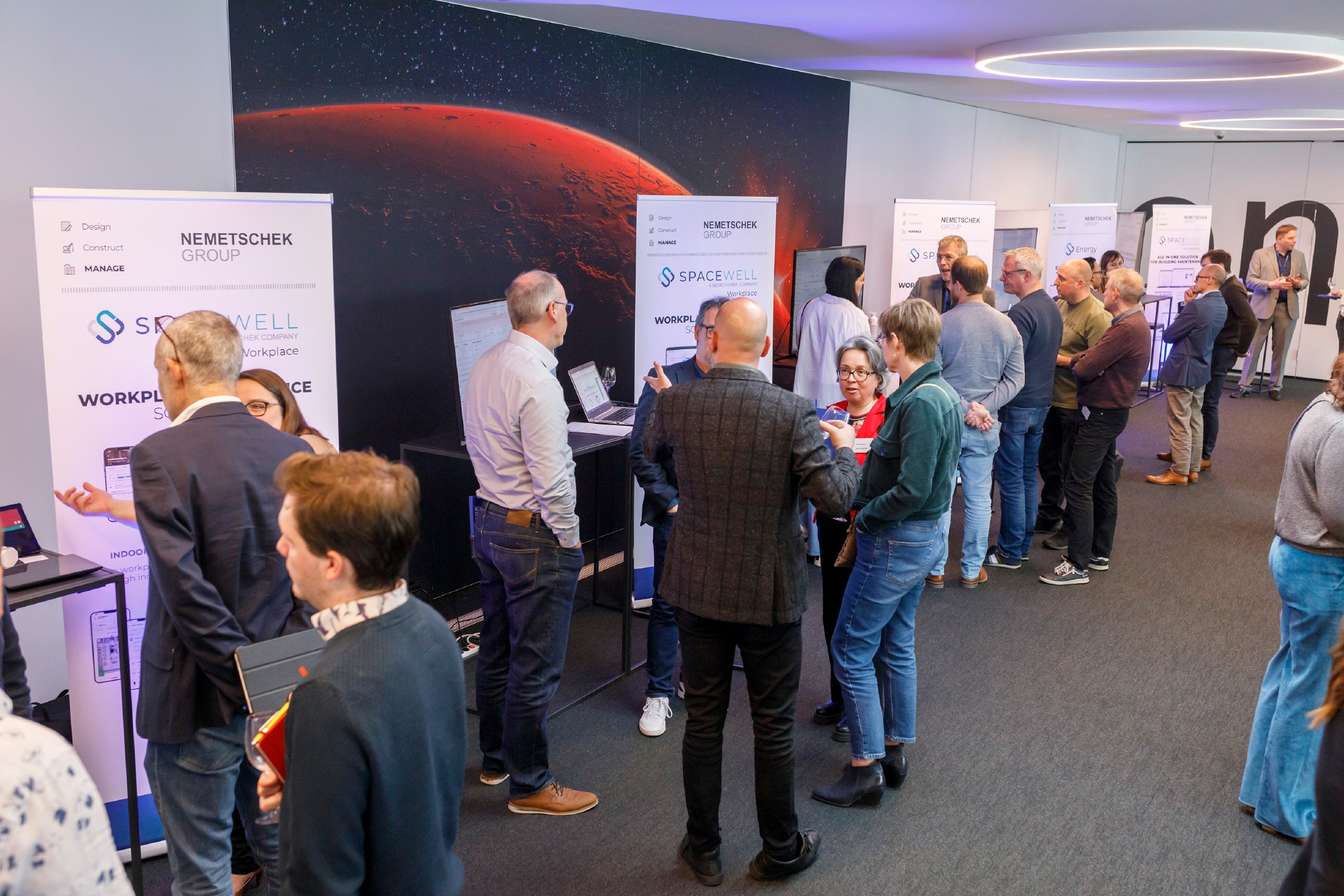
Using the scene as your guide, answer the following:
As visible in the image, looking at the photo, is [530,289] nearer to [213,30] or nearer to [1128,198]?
[213,30]

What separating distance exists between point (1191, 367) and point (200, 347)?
6587 mm

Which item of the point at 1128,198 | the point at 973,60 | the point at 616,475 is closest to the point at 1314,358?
the point at 1128,198

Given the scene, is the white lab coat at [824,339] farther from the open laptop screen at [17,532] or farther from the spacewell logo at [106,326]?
the open laptop screen at [17,532]

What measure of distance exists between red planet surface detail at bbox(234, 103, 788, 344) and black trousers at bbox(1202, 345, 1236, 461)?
4.34 meters

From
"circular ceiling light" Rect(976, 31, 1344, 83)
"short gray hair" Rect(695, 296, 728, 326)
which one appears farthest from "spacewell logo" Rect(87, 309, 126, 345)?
"circular ceiling light" Rect(976, 31, 1344, 83)

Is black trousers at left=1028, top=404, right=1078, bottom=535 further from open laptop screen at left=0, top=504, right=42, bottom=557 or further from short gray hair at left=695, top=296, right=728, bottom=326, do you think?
open laptop screen at left=0, top=504, right=42, bottom=557

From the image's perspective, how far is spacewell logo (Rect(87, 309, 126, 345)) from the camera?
2.57 m

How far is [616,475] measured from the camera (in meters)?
5.56


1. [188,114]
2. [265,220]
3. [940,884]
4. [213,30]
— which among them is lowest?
[940,884]

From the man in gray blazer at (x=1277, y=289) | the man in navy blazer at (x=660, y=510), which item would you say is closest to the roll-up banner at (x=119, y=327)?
the man in navy blazer at (x=660, y=510)

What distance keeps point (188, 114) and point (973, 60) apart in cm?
435

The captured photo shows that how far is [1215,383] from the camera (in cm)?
732

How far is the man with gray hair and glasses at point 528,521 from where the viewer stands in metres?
2.92

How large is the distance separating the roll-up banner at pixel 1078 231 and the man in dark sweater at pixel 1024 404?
4.32 metres
